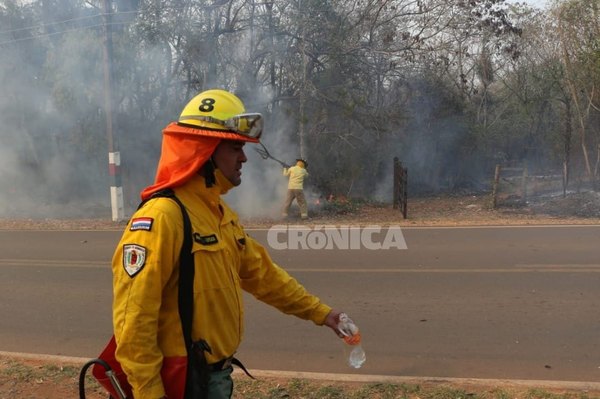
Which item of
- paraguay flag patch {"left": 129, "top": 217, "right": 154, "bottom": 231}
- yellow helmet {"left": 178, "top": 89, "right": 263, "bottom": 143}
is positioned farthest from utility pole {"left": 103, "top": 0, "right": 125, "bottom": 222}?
paraguay flag patch {"left": 129, "top": 217, "right": 154, "bottom": 231}

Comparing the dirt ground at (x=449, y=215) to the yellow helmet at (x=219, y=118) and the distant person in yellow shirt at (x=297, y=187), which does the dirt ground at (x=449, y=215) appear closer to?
the distant person in yellow shirt at (x=297, y=187)

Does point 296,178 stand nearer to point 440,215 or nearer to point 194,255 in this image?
point 440,215

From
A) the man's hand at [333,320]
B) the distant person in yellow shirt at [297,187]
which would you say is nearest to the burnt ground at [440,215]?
the distant person in yellow shirt at [297,187]

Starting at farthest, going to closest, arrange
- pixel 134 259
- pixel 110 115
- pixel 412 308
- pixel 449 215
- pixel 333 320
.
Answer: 1. pixel 449 215
2. pixel 110 115
3. pixel 412 308
4. pixel 333 320
5. pixel 134 259

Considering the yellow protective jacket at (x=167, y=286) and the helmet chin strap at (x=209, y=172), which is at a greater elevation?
the helmet chin strap at (x=209, y=172)

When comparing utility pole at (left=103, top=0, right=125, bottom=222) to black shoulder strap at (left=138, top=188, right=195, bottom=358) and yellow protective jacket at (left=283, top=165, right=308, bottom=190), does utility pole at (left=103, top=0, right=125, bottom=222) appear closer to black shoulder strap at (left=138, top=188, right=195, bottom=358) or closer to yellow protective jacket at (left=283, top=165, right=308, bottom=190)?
yellow protective jacket at (left=283, top=165, right=308, bottom=190)

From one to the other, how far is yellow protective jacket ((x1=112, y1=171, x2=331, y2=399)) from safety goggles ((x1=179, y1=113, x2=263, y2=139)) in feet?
0.69

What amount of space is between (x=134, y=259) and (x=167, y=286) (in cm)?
15

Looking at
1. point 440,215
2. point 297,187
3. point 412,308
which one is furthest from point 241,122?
point 440,215

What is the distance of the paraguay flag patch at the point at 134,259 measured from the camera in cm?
170

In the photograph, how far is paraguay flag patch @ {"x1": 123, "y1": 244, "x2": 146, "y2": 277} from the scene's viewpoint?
1696 mm

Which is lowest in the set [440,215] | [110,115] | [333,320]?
[440,215]

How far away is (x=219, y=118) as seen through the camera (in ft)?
6.18

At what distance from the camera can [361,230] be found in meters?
10.6
